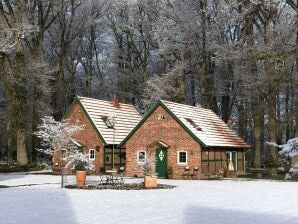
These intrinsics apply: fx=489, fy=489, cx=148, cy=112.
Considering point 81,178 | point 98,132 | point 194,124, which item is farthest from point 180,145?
point 81,178

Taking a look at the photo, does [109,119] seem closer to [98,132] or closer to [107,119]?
[107,119]

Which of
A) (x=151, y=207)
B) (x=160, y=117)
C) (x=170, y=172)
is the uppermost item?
(x=160, y=117)

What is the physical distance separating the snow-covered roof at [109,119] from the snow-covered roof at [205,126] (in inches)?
242

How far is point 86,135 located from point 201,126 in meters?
9.36

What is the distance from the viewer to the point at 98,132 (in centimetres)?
3656

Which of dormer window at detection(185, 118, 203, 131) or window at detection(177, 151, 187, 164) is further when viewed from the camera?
dormer window at detection(185, 118, 203, 131)

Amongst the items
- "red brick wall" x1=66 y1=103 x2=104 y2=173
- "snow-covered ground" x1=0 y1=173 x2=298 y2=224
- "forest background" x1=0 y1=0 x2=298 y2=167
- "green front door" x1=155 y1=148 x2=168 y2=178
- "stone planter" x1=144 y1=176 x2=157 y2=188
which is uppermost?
"forest background" x1=0 y1=0 x2=298 y2=167

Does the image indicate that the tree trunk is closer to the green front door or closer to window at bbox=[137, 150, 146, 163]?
window at bbox=[137, 150, 146, 163]

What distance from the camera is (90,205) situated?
51.6 ft

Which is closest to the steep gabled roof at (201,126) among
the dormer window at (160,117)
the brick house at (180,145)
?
the brick house at (180,145)

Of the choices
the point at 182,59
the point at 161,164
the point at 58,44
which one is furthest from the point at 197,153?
the point at 58,44

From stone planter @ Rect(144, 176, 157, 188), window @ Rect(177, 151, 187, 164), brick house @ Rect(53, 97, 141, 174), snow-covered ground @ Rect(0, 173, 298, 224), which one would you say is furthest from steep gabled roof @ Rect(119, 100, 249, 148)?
snow-covered ground @ Rect(0, 173, 298, 224)

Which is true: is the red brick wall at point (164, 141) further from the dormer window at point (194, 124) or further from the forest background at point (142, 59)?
the forest background at point (142, 59)

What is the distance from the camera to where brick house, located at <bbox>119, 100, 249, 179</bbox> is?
3135 centimetres
